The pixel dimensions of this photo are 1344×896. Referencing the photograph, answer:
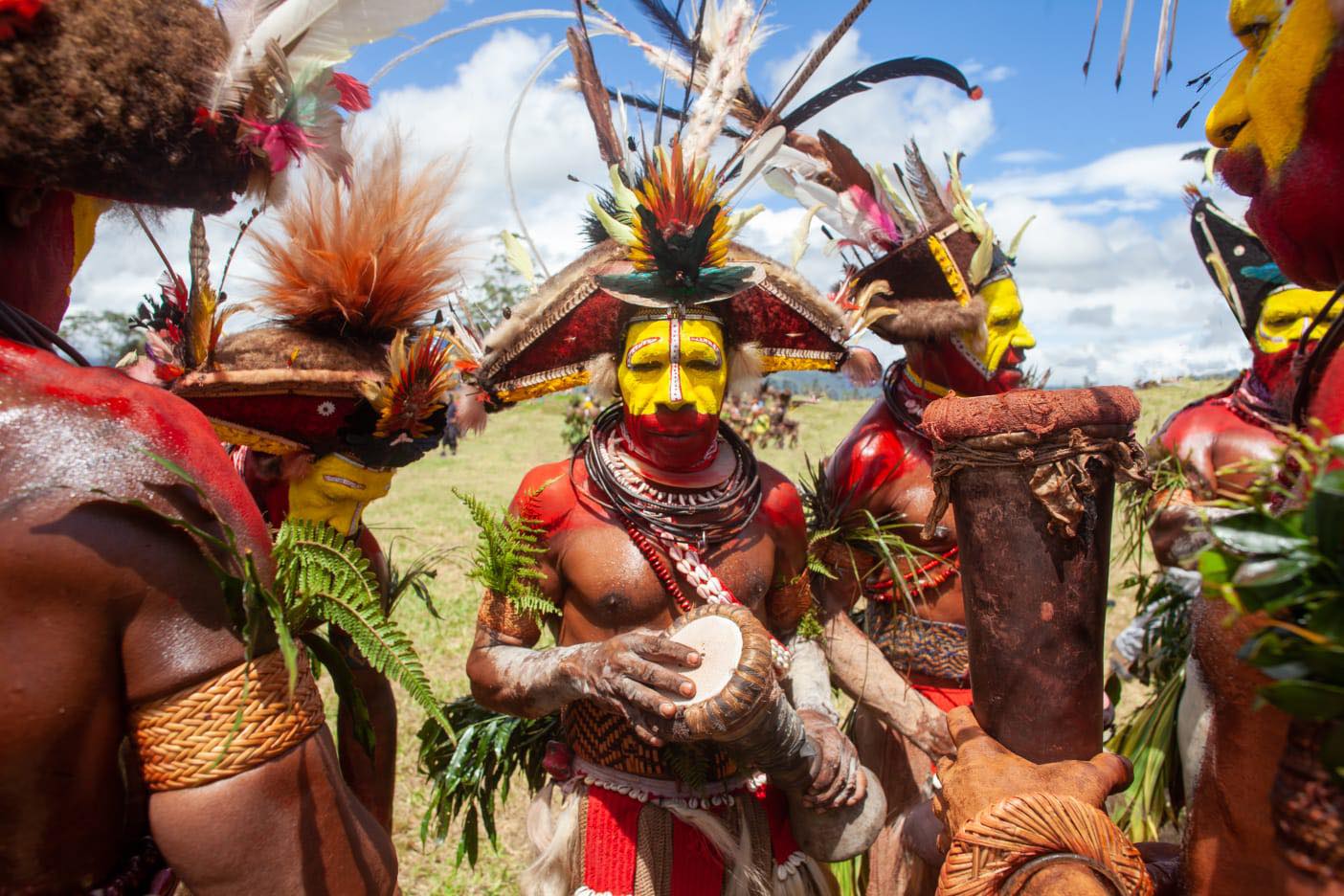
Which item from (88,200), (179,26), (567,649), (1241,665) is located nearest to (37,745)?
(88,200)

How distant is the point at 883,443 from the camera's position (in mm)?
3781

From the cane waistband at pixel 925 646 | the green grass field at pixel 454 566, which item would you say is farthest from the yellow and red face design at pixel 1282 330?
the cane waistband at pixel 925 646

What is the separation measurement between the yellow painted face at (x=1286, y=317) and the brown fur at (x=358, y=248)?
12.8ft

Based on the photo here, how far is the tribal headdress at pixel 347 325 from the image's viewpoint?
3.30 meters

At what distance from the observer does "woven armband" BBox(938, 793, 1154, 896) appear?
1523 millimetres

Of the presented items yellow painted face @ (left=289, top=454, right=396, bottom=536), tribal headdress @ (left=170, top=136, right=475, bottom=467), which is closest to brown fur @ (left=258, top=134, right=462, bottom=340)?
tribal headdress @ (left=170, top=136, right=475, bottom=467)

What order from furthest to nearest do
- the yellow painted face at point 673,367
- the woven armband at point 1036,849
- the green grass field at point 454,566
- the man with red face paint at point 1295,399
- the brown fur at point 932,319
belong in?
1. the green grass field at point 454,566
2. the brown fur at point 932,319
3. the yellow painted face at point 673,367
4. the woven armband at point 1036,849
5. the man with red face paint at point 1295,399

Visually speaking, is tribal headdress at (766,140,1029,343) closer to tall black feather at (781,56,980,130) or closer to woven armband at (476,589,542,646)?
tall black feather at (781,56,980,130)

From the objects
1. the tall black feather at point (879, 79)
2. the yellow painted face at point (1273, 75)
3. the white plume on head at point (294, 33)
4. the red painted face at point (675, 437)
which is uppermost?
the tall black feather at point (879, 79)

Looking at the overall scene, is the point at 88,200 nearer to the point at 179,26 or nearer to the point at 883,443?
the point at 179,26

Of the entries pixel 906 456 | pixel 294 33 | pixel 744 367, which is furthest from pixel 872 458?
pixel 294 33

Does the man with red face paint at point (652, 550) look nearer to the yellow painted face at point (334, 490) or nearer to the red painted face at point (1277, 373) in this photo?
the yellow painted face at point (334, 490)

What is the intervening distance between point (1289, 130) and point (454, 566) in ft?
28.0

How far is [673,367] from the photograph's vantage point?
277cm
